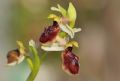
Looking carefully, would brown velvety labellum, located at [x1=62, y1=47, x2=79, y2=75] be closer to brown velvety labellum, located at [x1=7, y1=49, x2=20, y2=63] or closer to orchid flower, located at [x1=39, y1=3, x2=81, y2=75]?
orchid flower, located at [x1=39, y1=3, x2=81, y2=75]

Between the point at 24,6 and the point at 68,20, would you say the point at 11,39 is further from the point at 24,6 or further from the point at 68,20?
the point at 68,20

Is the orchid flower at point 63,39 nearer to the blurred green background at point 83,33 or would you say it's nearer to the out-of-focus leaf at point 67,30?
the out-of-focus leaf at point 67,30

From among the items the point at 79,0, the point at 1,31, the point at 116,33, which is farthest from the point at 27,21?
the point at 116,33

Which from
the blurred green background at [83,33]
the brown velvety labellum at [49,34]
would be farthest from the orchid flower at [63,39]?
the blurred green background at [83,33]

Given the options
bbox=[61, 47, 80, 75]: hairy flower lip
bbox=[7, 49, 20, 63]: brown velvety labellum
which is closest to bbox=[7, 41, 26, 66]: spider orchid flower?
bbox=[7, 49, 20, 63]: brown velvety labellum

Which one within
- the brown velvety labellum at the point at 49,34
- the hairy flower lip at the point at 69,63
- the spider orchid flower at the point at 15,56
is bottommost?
the hairy flower lip at the point at 69,63

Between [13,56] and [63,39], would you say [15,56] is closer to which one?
[13,56]

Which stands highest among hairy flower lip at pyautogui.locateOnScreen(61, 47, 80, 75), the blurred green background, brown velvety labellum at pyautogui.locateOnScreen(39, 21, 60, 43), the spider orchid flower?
brown velvety labellum at pyautogui.locateOnScreen(39, 21, 60, 43)
